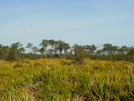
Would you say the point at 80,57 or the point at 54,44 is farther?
the point at 54,44

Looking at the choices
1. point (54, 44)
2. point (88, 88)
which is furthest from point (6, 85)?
point (54, 44)

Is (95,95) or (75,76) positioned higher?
(75,76)

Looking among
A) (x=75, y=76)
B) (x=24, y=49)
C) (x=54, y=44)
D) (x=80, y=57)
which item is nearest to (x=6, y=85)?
(x=75, y=76)

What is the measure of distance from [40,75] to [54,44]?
2516 inches

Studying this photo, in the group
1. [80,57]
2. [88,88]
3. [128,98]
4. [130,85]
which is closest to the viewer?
[128,98]

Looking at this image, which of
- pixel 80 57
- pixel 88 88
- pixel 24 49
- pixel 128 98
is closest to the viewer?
pixel 128 98

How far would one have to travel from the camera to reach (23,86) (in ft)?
13.8

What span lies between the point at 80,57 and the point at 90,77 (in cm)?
1234

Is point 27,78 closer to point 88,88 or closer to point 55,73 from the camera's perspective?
point 55,73

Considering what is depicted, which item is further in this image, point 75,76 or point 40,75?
point 40,75

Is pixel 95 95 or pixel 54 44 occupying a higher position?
pixel 54 44

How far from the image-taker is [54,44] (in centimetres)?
6819

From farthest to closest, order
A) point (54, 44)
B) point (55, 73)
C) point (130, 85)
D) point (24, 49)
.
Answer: point (24, 49), point (54, 44), point (55, 73), point (130, 85)

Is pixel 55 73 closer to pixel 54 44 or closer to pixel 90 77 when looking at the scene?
pixel 90 77
